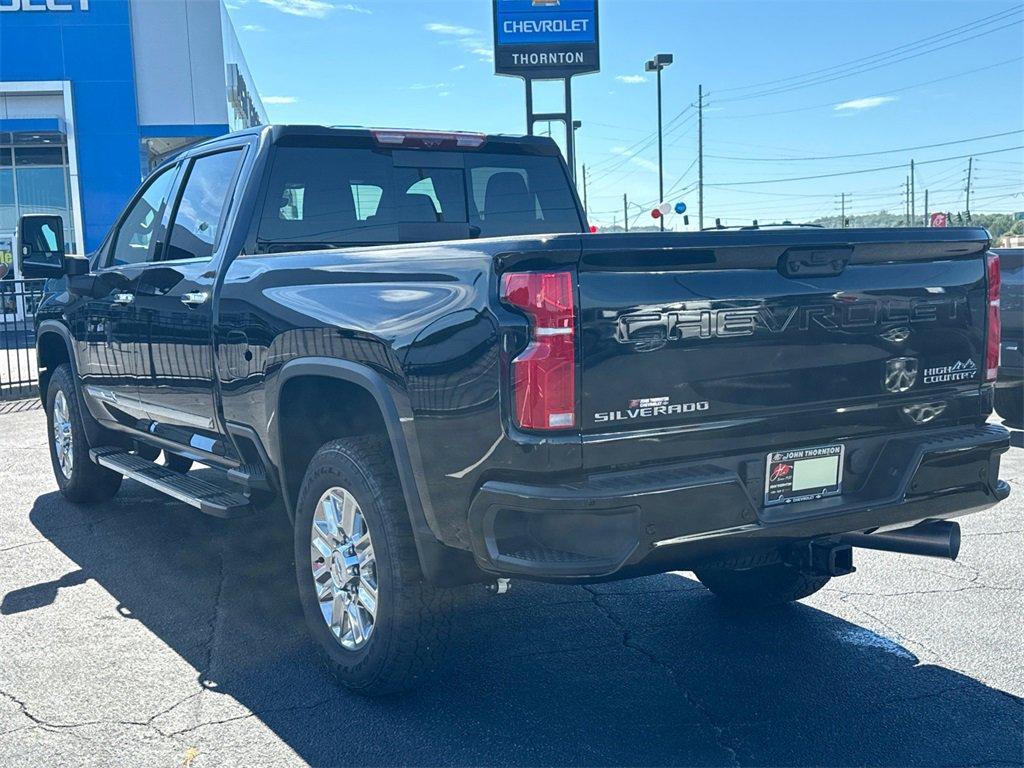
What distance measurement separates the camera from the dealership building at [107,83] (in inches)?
1091

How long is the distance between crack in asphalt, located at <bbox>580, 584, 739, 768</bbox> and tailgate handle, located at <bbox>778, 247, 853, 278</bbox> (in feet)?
4.82

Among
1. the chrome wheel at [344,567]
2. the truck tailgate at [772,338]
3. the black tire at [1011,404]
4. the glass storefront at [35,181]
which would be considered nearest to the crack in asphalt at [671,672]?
the chrome wheel at [344,567]

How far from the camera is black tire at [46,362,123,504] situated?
6543 millimetres

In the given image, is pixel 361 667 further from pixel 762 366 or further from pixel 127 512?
pixel 127 512

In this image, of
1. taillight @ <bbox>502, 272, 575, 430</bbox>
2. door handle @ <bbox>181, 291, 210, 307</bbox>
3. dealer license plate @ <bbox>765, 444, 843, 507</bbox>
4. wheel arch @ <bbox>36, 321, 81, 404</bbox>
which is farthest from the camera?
wheel arch @ <bbox>36, 321, 81, 404</bbox>

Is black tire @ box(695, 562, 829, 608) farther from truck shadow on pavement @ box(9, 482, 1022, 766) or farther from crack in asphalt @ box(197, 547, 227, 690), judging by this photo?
crack in asphalt @ box(197, 547, 227, 690)

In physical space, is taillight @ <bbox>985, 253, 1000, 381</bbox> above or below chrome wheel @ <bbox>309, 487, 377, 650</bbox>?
above

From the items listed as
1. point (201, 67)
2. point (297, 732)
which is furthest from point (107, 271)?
point (201, 67)

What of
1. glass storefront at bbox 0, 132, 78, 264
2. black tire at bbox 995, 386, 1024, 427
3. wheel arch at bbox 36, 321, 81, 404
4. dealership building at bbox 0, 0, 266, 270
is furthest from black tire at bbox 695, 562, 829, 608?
glass storefront at bbox 0, 132, 78, 264

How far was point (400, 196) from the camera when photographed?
512 centimetres

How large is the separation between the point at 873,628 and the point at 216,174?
376cm

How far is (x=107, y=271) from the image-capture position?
586 cm

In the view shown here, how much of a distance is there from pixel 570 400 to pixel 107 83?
28441 mm

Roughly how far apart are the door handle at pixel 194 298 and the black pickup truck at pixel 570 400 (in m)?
0.04
